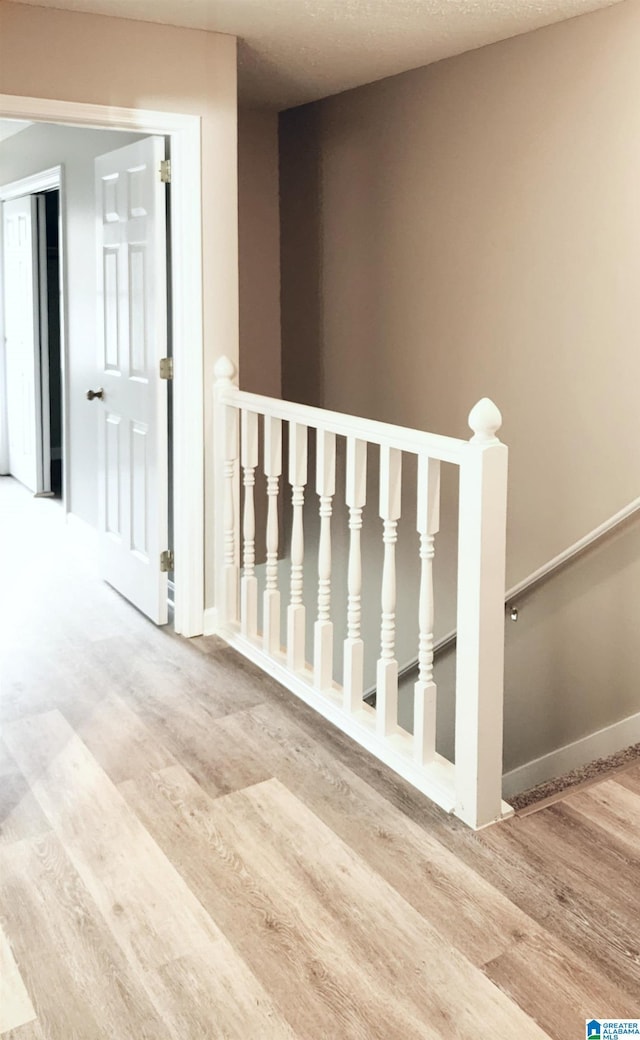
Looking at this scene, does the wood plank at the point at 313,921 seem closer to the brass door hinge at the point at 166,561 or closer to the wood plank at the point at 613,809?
the wood plank at the point at 613,809

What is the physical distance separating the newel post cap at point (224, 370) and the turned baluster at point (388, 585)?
3.79ft

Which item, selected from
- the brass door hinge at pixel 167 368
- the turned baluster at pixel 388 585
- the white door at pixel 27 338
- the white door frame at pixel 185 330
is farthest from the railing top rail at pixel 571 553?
the white door at pixel 27 338

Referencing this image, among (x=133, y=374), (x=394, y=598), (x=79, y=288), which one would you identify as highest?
(x=79, y=288)

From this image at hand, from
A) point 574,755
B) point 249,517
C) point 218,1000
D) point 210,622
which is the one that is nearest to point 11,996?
point 218,1000

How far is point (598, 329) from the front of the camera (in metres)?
3.57

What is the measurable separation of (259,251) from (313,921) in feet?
12.8

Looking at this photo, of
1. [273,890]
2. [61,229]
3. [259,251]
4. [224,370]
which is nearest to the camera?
[273,890]

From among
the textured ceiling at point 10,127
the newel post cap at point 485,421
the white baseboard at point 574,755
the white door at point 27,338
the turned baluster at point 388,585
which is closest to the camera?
the newel post cap at point 485,421

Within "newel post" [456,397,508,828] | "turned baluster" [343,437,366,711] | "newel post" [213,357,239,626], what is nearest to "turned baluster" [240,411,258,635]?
"newel post" [213,357,239,626]

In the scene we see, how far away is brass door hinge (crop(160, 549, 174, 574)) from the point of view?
3.99m

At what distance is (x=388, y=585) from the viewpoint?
9.16 ft

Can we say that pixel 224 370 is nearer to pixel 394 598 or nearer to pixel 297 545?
pixel 297 545

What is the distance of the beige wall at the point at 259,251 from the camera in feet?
16.9

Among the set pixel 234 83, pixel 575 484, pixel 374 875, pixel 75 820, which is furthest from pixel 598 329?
pixel 75 820
